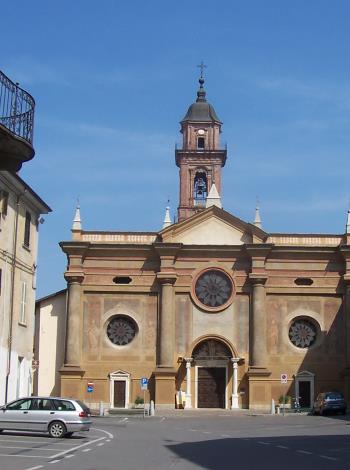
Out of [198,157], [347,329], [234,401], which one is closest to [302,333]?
[347,329]

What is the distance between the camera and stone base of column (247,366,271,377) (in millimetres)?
53312

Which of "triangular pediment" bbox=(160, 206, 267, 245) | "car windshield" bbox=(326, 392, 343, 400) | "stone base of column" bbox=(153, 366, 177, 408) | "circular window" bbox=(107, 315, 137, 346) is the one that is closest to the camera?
"car windshield" bbox=(326, 392, 343, 400)

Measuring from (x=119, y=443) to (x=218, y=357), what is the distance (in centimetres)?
3061

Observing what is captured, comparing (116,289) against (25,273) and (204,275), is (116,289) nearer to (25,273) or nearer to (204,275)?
(204,275)

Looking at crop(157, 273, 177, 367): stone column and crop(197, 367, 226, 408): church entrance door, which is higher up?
crop(157, 273, 177, 367): stone column

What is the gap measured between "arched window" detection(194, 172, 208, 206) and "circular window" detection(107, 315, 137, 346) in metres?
20.5

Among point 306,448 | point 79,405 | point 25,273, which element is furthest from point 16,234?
point 306,448

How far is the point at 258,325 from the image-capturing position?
54.2 meters

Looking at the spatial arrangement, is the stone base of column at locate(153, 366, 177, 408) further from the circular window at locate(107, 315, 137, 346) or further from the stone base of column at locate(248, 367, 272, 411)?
the stone base of column at locate(248, 367, 272, 411)

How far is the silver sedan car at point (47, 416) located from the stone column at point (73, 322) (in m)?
26.4

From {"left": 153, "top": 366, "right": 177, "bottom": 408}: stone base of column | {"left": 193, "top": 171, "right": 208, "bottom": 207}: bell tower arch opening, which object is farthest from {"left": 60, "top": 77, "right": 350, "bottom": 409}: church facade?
{"left": 193, "top": 171, "right": 208, "bottom": 207}: bell tower arch opening

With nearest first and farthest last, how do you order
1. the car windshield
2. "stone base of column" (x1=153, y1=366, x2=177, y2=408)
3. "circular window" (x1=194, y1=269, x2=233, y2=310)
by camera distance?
the car windshield < "stone base of column" (x1=153, y1=366, x2=177, y2=408) < "circular window" (x1=194, y1=269, x2=233, y2=310)

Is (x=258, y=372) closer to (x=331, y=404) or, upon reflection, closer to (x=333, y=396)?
(x=333, y=396)

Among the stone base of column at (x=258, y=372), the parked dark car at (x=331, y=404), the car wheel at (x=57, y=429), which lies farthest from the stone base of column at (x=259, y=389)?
the car wheel at (x=57, y=429)
